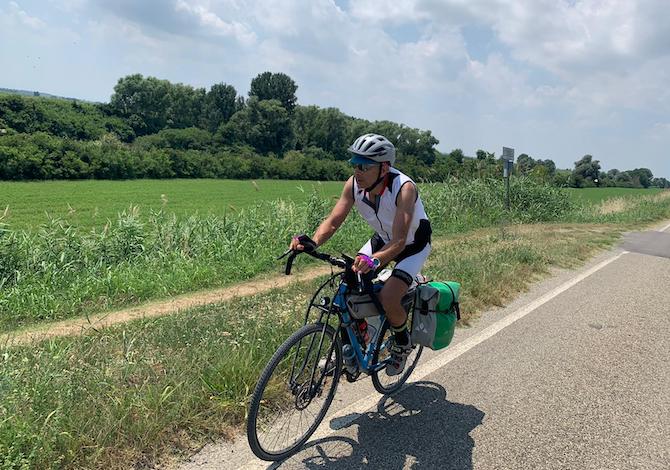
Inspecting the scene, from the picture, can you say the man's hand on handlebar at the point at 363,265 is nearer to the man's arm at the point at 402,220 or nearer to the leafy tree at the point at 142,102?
the man's arm at the point at 402,220

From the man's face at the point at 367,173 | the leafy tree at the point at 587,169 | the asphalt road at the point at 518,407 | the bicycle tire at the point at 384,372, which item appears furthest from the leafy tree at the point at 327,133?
the man's face at the point at 367,173

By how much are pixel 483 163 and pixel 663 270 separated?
1118 centimetres

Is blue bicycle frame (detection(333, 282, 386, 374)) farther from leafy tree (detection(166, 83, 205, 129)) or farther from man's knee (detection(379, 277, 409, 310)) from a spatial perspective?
leafy tree (detection(166, 83, 205, 129))

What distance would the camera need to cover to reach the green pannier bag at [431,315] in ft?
12.8

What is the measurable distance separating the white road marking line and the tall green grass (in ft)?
13.9

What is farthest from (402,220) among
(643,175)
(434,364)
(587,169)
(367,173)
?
(643,175)

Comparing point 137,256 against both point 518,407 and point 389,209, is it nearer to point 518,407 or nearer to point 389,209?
point 389,209

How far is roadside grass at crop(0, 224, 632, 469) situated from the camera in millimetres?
2855

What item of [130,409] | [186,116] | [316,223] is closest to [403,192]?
[130,409]

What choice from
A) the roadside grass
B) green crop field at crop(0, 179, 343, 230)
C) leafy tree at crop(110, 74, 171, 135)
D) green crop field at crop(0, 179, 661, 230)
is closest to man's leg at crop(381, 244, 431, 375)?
the roadside grass

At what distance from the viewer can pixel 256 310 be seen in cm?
595

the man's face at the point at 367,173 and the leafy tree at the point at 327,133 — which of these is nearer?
the man's face at the point at 367,173

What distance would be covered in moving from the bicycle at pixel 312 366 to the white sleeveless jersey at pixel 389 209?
450 mm

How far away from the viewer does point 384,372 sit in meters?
4.07
